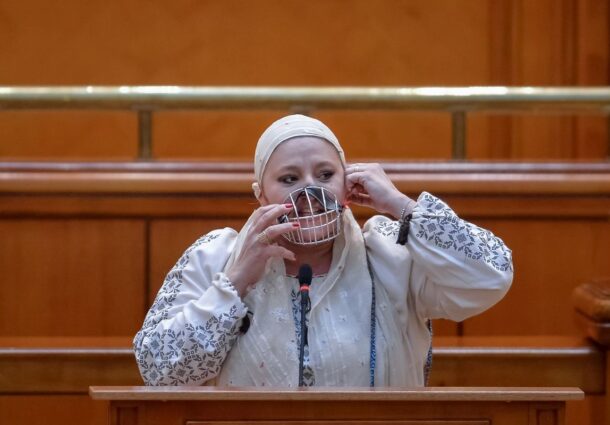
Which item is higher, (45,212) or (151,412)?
(45,212)

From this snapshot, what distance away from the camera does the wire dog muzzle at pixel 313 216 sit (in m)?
2.16

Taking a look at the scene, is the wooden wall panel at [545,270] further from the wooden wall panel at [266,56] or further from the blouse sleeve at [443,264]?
the wooden wall panel at [266,56]

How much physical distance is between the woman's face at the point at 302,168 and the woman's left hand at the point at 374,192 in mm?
29

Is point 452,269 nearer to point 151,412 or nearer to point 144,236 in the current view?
point 151,412

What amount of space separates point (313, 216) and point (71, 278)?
4.66 feet

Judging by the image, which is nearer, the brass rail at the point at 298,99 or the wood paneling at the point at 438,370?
the wood paneling at the point at 438,370

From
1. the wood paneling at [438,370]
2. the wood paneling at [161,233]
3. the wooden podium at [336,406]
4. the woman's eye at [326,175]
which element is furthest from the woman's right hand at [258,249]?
the wood paneling at [161,233]

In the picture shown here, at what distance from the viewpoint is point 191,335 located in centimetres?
215

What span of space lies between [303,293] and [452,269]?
0.99ft

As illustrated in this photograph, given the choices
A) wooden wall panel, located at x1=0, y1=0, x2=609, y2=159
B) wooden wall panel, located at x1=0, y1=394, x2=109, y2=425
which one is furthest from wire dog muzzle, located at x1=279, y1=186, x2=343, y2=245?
wooden wall panel, located at x1=0, y1=0, x2=609, y2=159

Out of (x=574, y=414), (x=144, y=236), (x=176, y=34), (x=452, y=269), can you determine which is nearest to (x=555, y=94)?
(x=574, y=414)

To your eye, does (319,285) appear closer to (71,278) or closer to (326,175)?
(326,175)

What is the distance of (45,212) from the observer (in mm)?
3408

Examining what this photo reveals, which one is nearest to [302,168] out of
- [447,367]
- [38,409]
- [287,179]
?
[287,179]
